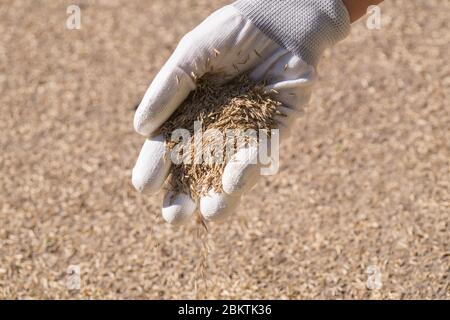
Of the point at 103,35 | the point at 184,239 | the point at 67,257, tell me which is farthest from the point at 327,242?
the point at 103,35

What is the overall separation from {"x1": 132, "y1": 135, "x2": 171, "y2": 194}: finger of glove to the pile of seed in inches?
1.4

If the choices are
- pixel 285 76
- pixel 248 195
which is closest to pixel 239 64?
pixel 285 76

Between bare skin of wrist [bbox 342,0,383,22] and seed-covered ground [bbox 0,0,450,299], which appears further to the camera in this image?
seed-covered ground [bbox 0,0,450,299]

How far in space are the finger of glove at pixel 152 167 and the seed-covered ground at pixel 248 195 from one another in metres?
0.86

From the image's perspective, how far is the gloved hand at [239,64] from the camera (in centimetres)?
250

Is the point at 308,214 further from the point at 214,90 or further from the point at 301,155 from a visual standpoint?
the point at 214,90

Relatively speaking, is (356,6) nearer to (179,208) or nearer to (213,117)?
(213,117)

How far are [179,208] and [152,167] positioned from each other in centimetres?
18

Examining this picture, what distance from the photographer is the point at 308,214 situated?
365cm

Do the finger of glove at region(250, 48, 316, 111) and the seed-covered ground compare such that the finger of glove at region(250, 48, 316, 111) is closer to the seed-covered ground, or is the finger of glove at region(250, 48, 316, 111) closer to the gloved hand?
the gloved hand

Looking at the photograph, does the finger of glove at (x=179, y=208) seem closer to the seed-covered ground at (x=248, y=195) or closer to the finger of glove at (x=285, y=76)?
the finger of glove at (x=285, y=76)

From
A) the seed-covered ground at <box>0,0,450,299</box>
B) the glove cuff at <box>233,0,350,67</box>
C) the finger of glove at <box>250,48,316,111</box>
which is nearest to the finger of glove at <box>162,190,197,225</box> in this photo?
the finger of glove at <box>250,48,316,111</box>

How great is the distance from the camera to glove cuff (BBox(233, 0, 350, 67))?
8.52ft

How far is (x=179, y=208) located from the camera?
2635 mm
